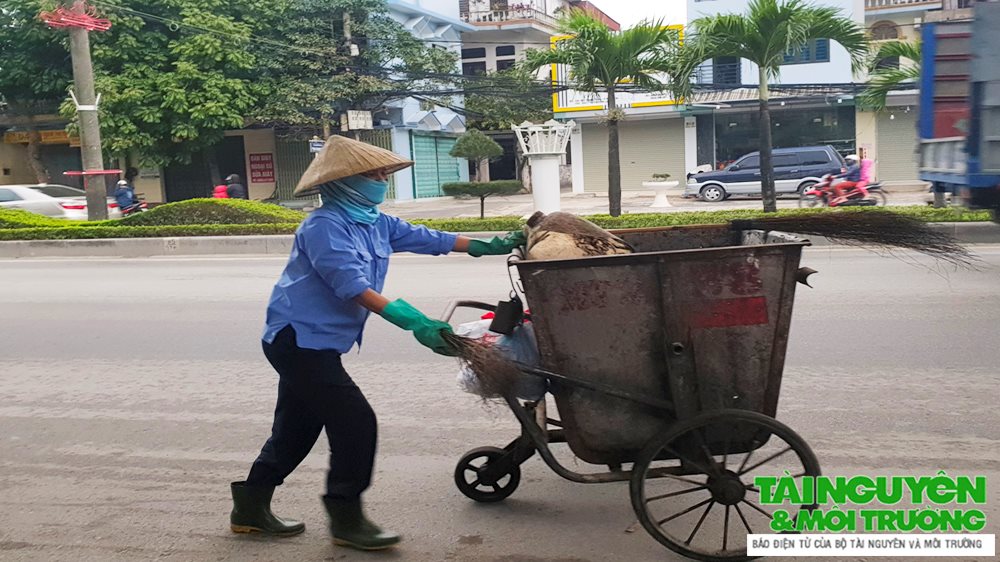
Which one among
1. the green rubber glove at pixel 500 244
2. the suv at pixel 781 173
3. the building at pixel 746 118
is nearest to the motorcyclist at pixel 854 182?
the suv at pixel 781 173

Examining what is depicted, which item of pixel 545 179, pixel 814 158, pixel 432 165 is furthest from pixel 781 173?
pixel 432 165

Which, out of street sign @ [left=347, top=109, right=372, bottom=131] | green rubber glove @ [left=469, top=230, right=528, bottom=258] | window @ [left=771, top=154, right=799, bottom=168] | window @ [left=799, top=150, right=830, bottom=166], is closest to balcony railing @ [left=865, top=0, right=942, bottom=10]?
window @ [left=799, top=150, right=830, bottom=166]

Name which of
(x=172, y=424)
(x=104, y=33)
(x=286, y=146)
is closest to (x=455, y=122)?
(x=286, y=146)

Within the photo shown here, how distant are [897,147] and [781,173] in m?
6.54

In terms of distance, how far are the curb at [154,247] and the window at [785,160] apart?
1159 centimetres

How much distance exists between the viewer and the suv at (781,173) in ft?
72.4

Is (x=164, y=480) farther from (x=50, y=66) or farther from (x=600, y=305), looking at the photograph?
(x=50, y=66)

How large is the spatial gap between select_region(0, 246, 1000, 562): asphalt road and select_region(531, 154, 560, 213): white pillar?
8096 millimetres

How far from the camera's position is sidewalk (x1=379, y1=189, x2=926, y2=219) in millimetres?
20781

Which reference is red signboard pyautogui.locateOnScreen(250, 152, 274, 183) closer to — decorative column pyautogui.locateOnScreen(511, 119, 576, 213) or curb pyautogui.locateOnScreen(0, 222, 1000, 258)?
curb pyautogui.locateOnScreen(0, 222, 1000, 258)

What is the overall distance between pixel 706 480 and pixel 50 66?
2716 centimetres

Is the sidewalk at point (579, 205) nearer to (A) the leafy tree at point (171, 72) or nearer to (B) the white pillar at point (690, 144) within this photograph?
(B) the white pillar at point (690, 144)

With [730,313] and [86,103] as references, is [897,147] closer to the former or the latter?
[86,103]

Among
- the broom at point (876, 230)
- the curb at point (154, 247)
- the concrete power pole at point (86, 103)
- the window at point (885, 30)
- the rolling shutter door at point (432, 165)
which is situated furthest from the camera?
the rolling shutter door at point (432, 165)
